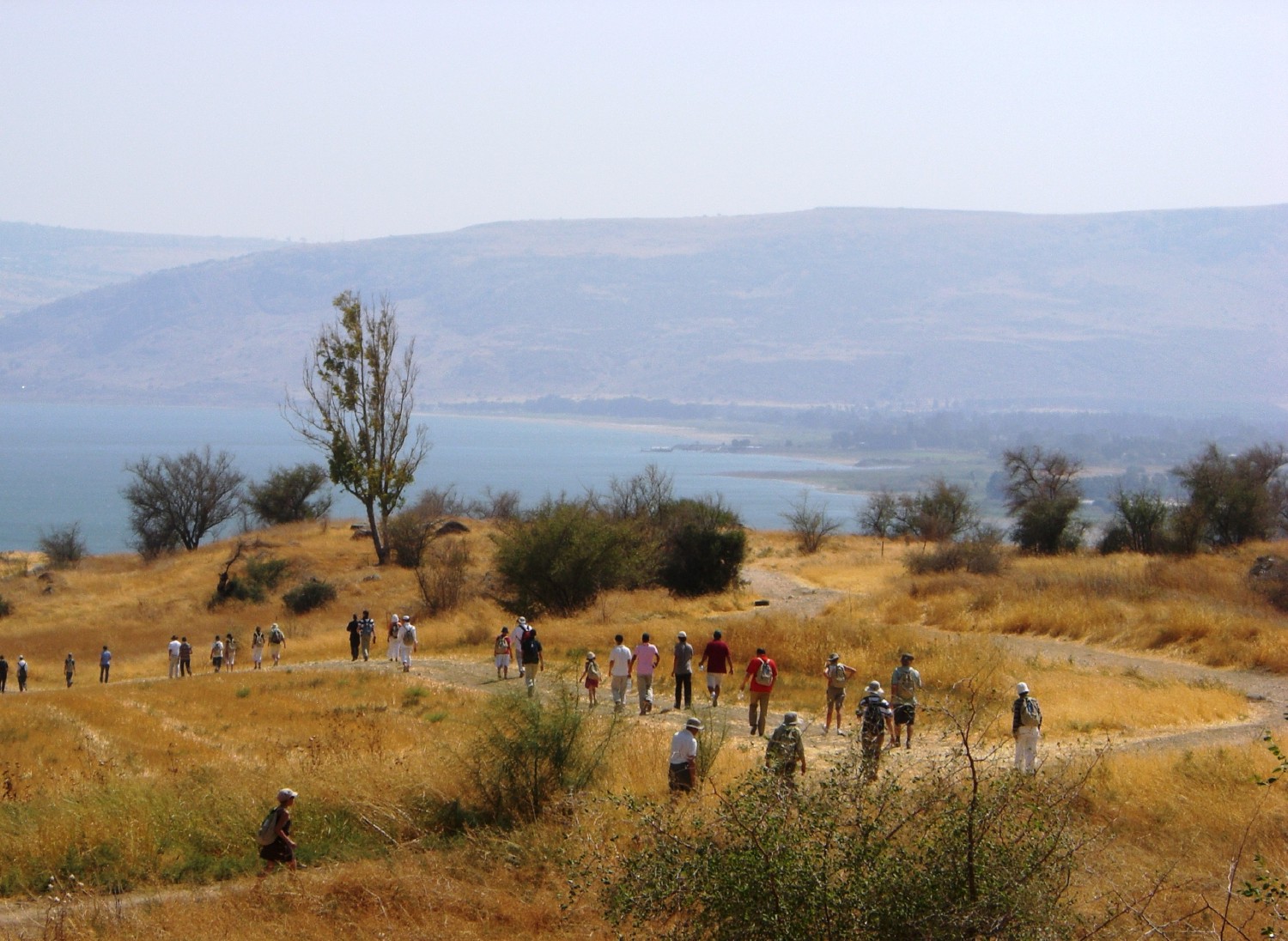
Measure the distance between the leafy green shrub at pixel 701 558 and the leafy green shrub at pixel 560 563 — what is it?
4.55 m

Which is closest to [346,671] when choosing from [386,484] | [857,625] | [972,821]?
[857,625]

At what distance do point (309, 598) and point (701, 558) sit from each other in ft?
46.4

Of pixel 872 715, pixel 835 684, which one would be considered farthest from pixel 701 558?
pixel 872 715

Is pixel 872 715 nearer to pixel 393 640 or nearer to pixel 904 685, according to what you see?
pixel 904 685

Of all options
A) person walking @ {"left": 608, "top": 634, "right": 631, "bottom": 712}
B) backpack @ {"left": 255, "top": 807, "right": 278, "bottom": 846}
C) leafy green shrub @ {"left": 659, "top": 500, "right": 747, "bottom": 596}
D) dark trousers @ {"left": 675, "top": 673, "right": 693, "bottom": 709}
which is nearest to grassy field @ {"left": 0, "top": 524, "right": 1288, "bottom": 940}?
dark trousers @ {"left": 675, "top": 673, "right": 693, "bottom": 709}

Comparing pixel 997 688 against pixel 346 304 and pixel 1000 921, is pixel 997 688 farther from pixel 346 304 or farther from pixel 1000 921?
pixel 346 304

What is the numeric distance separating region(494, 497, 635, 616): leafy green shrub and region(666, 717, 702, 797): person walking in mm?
22814

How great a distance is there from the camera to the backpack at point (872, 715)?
42.2 ft

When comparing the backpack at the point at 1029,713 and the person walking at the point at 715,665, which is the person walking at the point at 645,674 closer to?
the person walking at the point at 715,665

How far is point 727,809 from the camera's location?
7512 millimetres

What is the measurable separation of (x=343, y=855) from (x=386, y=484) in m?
39.3

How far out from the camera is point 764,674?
16.8m

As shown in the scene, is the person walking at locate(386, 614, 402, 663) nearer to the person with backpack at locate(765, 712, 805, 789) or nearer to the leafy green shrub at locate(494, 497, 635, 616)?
the leafy green shrub at locate(494, 497, 635, 616)

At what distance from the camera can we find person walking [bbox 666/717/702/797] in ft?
38.1
